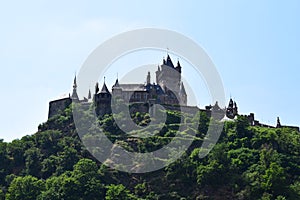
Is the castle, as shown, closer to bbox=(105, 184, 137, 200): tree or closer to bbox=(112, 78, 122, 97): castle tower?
bbox=(112, 78, 122, 97): castle tower

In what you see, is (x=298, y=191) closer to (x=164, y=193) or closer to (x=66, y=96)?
(x=164, y=193)

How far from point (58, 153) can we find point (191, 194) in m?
23.8

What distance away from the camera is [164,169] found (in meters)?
84.9

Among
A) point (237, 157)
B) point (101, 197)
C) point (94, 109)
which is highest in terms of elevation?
point (94, 109)

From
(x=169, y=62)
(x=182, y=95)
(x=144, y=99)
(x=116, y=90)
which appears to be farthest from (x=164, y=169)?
(x=169, y=62)

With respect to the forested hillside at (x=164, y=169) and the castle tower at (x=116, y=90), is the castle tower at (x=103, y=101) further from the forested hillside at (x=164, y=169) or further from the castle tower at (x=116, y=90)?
the forested hillside at (x=164, y=169)

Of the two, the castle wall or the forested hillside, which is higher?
the castle wall

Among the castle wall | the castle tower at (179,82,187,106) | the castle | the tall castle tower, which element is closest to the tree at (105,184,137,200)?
the castle

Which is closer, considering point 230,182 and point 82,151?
point 230,182

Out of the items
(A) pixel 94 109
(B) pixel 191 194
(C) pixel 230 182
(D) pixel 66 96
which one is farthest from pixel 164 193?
(D) pixel 66 96

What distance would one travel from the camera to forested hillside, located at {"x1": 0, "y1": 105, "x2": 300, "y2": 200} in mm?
78688

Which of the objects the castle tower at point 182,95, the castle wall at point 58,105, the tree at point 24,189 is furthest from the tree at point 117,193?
the castle tower at point 182,95

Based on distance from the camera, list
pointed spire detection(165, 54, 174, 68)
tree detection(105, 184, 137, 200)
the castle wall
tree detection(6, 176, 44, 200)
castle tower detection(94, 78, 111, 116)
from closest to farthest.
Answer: tree detection(105, 184, 137, 200)
tree detection(6, 176, 44, 200)
castle tower detection(94, 78, 111, 116)
the castle wall
pointed spire detection(165, 54, 174, 68)

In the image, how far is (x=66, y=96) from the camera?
374ft
